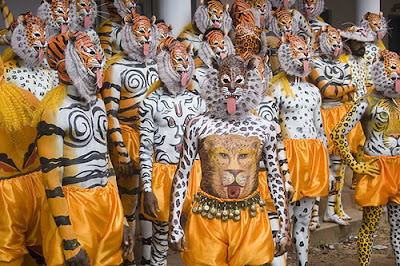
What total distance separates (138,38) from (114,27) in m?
1.12

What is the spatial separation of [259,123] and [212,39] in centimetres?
229

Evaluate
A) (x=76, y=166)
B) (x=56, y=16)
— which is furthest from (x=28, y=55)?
(x=76, y=166)

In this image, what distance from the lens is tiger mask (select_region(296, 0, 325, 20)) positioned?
8.24 m

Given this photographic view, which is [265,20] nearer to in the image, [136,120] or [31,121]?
[136,120]

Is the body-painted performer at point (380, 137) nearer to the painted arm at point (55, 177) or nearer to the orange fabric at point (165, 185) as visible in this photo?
the orange fabric at point (165, 185)

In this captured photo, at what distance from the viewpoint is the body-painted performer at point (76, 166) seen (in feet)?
12.3

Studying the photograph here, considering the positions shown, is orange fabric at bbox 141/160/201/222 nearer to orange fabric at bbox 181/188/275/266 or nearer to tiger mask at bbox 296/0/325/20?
orange fabric at bbox 181/188/275/266

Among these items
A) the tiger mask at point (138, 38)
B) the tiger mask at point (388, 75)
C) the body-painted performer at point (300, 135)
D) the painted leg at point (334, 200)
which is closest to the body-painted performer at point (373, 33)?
the painted leg at point (334, 200)

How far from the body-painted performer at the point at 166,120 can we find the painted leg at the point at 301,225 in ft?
4.11

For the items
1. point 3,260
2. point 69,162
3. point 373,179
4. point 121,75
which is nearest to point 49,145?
point 69,162

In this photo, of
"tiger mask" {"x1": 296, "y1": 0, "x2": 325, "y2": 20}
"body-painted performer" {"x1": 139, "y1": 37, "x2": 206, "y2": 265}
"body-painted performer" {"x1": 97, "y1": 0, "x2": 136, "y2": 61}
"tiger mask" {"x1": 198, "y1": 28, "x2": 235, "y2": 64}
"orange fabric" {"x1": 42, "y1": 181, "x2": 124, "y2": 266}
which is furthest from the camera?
"tiger mask" {"x1": 296, "y1": 0, "x2": 325, "y2": 20}

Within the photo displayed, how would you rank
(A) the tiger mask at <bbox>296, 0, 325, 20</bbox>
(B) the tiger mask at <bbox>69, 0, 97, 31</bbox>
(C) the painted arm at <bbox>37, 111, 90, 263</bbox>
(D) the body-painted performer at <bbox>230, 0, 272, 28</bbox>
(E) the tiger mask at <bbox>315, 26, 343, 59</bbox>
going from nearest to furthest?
(C) the painted arm at <bbox>37, 111, 90, 263</bbox> < (B) the tiger mask at <bbox>69, 0, 97, 31</bbox> < (E) the tiger mask at <bbox>315, 26, 343, 59</bbox> < (D) the body-painted performer at <bbox>230, 0, 272, 28</bbox> < (A) the tiger mask at <bbox>296, 0, 325, 20</bbox>

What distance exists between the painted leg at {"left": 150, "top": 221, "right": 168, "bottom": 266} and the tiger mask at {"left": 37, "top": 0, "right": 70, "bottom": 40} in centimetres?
231

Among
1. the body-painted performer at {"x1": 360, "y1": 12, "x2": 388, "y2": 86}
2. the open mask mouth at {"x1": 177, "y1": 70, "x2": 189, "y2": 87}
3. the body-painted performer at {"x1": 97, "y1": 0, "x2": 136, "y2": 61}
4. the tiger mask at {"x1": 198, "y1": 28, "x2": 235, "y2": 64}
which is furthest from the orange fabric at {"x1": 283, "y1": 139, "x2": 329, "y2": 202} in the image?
the body-painted performer at {"x1": 360, "y1": 12, "x2": 388, "y2": 86}
